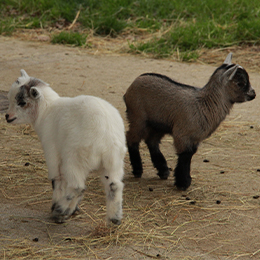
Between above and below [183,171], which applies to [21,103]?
above

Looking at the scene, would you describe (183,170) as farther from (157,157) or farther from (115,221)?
(115,221)

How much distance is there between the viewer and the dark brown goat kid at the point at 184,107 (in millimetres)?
4406

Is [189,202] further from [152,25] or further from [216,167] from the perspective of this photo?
[152,25]

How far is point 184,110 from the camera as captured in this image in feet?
14.5

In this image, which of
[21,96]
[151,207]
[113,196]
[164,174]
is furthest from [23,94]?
[164,174]

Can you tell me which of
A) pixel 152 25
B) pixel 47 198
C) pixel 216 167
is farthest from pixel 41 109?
pixel 152 25

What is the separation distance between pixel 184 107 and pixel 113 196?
133 cm

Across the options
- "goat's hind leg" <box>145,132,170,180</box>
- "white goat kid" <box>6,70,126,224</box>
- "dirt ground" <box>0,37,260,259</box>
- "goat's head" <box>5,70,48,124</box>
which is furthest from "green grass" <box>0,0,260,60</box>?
"white goat kid" <box>6,70,126,224</box>

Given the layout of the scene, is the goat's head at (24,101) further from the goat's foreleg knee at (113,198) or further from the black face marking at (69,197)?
the goat's foreleg knee at (113,198)

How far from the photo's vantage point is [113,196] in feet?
11.6

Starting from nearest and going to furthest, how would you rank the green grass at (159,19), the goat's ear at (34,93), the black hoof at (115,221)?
the black hoof at (115,221) → the goat's ear at (34,93) → the green grass at (159,19)

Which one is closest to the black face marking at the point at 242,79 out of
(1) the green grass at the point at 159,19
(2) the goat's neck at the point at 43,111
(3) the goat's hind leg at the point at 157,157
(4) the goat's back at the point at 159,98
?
(4) the goat's back at the point at 159,98

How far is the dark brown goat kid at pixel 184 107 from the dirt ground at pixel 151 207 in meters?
0.42

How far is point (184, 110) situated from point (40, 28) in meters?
7.50
